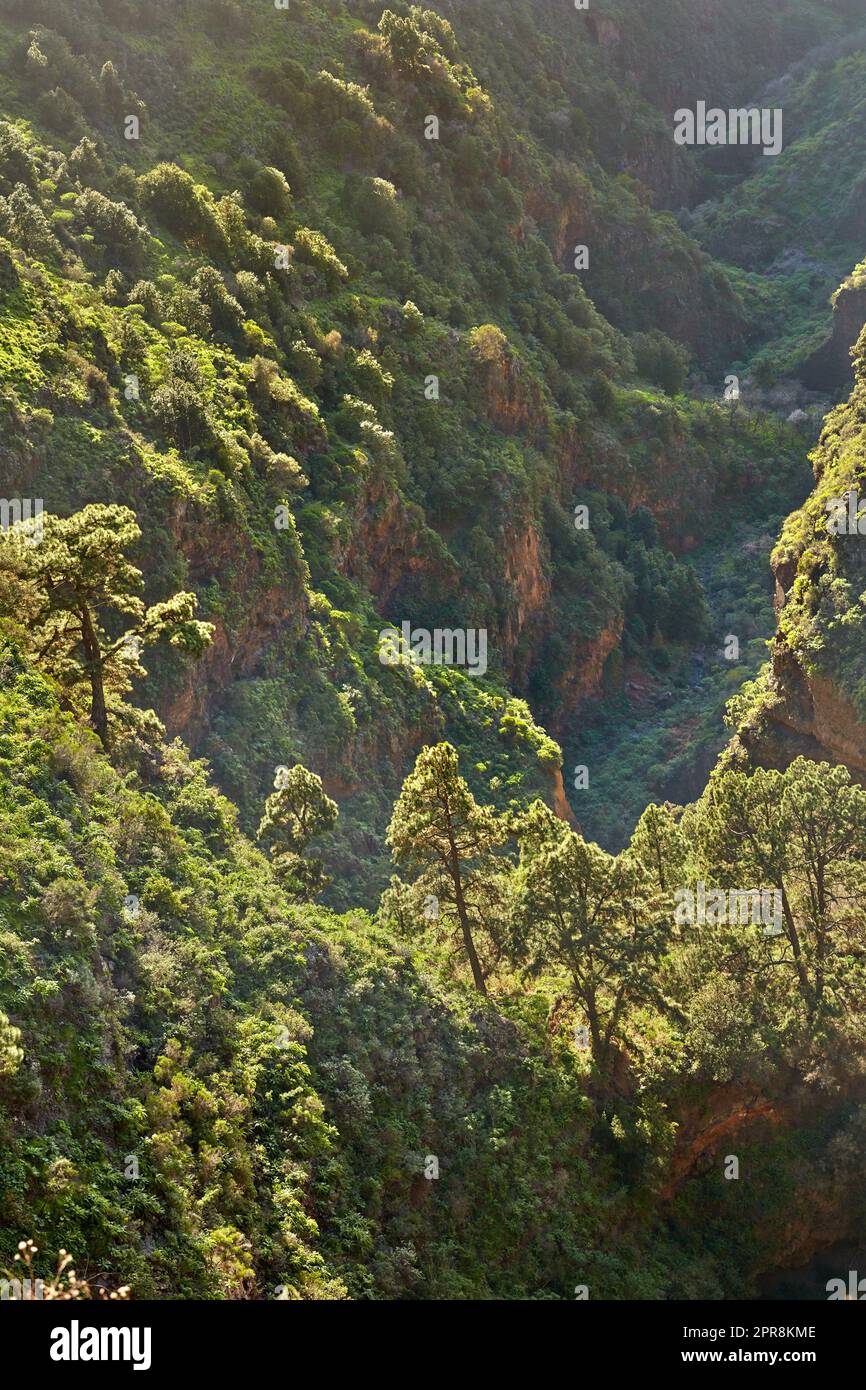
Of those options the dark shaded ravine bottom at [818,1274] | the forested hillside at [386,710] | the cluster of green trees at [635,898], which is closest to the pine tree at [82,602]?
the forested hillside at [386,710]

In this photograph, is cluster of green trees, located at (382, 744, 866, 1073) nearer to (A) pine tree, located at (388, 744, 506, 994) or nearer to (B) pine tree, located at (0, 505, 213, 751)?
(A) pine tree, located at (388, 744, 506, 994)

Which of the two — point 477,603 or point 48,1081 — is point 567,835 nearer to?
point 48,1081

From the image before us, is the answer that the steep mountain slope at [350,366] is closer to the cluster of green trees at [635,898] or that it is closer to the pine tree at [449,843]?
the pine tree at [449,843]

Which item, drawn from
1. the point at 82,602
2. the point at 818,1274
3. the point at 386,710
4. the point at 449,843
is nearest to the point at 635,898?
the point at 449,843

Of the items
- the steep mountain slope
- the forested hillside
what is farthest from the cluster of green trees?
the steep mountain slope

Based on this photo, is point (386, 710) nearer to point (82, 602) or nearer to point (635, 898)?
point (635, 898)
